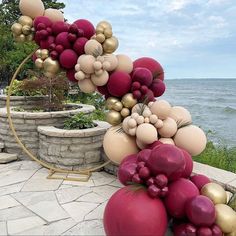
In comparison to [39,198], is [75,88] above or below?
above

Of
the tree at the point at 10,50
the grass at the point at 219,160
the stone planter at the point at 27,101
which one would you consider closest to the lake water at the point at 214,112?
the grass at the point at 219,160

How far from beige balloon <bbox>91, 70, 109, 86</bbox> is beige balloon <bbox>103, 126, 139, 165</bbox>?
0.54m

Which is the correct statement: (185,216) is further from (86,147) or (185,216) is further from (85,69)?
(86,147)

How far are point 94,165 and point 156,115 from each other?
202 centimetres

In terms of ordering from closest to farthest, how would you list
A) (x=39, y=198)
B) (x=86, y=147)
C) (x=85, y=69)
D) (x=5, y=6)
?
(x=85, y=69)
(x=39, y=198)
(x=86, y=147)
(x=5, y=6)

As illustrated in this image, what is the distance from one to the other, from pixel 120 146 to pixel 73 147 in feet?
5.19

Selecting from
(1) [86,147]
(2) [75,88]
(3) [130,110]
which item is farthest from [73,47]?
(2) [75,88]

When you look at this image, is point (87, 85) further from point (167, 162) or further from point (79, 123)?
point (79, 123)

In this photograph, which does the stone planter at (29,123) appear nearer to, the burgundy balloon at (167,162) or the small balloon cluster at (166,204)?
the small balloon cluster at (166,204)

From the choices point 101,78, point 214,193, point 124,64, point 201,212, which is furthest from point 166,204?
point 124,64

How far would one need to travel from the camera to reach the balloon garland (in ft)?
7.76

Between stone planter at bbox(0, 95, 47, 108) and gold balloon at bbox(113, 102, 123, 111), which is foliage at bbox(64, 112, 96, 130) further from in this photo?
gold balloon at bbox(113, 102, 123, 111)

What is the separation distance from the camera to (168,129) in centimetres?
305

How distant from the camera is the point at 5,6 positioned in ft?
64.1
